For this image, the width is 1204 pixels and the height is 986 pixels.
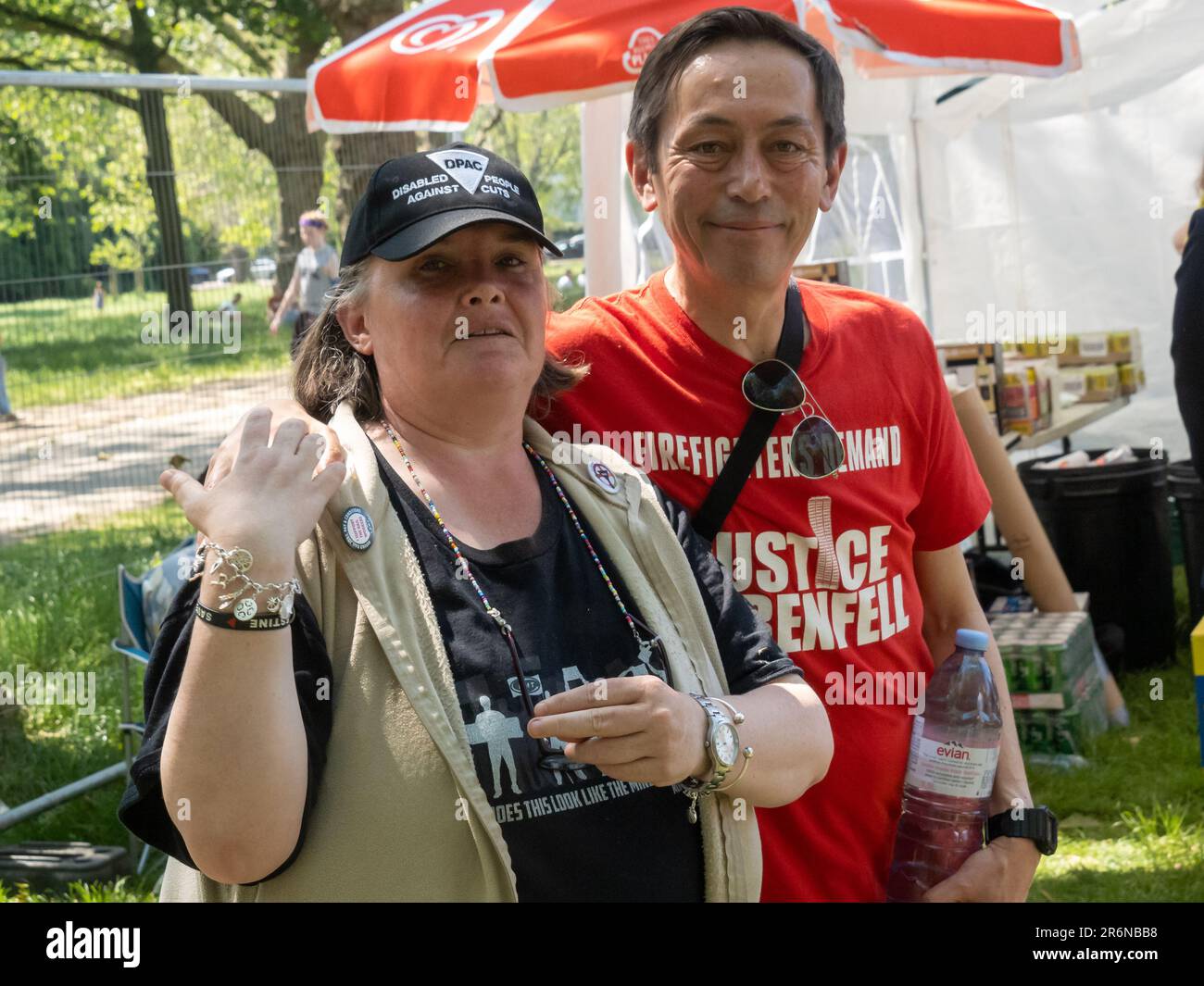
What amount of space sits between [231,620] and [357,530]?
0.27 metres

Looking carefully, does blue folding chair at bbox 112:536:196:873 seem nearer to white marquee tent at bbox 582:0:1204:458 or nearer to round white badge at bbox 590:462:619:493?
round white badge at bbox 590:462:619:493

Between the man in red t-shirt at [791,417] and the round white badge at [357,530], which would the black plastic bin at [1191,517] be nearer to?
the man in red t-shirt at [791,417]

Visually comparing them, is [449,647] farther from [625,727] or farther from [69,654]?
[69,654]

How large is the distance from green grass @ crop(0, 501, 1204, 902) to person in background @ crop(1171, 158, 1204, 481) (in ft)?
4.67

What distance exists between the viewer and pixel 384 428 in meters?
1.90

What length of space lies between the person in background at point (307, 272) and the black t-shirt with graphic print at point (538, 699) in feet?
14.7

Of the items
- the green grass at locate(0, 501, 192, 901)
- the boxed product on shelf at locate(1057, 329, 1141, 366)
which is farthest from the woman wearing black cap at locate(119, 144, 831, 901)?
the boxed product on shelf at locate(1057, 329, 1141, 366)

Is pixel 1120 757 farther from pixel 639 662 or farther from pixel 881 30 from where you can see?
pixel 639 662

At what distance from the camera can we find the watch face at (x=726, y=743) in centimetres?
171

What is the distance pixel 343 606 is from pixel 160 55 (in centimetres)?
1863

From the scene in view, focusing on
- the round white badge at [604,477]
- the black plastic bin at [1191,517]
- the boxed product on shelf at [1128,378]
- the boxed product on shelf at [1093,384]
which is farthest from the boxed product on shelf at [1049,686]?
the round white badge at [604,477]

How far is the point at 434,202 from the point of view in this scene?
1.83m

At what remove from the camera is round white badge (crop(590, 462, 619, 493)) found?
6.46ft
